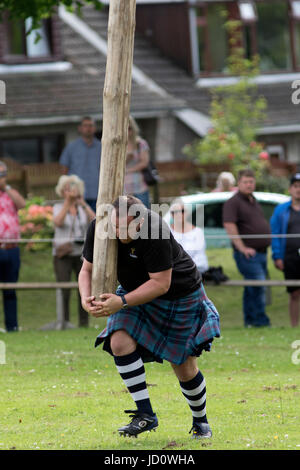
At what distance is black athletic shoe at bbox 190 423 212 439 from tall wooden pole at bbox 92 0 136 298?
1056 millimetres

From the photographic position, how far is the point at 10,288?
1193 cm

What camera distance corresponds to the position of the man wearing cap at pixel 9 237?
1179 centimetres

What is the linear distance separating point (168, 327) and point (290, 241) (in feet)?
19.5

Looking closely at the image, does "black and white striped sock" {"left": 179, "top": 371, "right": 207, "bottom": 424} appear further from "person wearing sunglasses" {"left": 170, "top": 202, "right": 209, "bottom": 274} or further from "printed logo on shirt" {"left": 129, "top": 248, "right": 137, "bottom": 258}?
"person wearing sunglasses" {"left": 170, "top": 202, "right": 209, "bottom": 274}

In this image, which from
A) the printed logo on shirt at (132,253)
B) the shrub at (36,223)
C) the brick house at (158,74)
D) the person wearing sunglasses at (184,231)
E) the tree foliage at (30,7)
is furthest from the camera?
the brick house at (158,74)

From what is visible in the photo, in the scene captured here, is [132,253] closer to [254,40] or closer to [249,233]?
[249,233]

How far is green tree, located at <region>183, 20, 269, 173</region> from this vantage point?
76.4 feet

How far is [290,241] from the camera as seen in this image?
11953mm

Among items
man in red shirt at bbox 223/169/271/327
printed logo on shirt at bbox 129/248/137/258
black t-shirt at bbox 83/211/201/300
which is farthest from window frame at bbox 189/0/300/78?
printed logo on shirt at bbox 129/248/137/258

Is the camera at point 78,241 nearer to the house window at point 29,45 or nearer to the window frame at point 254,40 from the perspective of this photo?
the house window at point 29,45

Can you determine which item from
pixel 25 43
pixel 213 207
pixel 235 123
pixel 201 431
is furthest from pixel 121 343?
pixel 235 123

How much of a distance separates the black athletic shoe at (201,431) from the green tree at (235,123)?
16.7m

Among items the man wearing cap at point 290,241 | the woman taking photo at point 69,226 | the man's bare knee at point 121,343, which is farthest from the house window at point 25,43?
the man's bare knee at point 121,343

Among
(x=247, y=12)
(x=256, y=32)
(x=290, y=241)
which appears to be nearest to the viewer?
(x=290, y=241)
